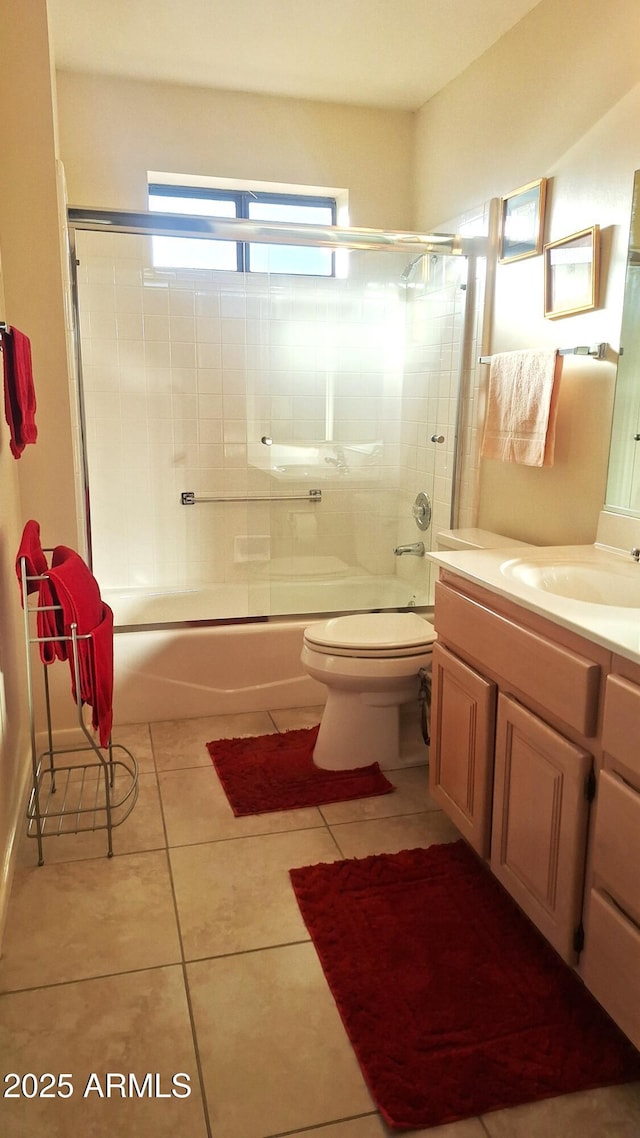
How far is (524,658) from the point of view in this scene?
1600 millimetres

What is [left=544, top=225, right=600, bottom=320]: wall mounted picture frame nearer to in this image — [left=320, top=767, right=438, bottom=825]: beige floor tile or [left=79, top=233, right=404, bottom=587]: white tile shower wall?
[left=79, top=233, right=404, bottom=587]: white tile shower wall

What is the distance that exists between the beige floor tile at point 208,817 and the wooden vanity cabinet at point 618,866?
976 mm

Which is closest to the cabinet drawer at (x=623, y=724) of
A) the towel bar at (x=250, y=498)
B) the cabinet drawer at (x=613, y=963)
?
the cabinet drawer at (x=613, y=963)

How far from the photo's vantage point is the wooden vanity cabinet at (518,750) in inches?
57.0

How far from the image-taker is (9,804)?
2039mm

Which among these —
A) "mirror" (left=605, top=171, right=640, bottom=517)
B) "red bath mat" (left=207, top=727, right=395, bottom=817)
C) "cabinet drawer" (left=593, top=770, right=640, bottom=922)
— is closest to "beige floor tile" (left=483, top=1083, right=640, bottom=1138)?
"cabinet drawer" (left=593, top=770, right=640, bottom=922)

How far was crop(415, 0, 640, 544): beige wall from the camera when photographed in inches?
84.3

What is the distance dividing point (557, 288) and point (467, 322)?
2.14ft

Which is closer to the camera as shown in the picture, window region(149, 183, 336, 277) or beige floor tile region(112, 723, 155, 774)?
beige floor tile region(112, 723, 155, 774)

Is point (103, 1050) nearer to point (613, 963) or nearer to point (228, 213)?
point (613, 963)

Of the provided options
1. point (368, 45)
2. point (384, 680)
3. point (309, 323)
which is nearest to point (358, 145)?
point (368, 45)

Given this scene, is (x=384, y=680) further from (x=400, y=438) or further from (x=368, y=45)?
(x=368, y=45)

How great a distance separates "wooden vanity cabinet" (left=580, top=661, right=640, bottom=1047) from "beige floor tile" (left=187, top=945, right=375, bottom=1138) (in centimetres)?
47

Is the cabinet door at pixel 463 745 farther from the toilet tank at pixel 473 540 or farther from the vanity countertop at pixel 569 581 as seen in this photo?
the toilet tank at pixel 473 540
